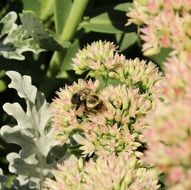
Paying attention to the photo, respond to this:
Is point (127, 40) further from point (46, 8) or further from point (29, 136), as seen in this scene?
point (29, 136)

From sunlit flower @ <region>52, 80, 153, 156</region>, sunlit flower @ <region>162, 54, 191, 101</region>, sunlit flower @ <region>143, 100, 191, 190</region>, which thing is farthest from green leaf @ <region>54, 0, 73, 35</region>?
sunlit flower @ <region>143, 100, 191, 190</region>

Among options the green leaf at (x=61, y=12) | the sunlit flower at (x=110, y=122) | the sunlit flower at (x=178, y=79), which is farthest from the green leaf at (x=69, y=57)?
the sunlit flower at (x=178, y=79)

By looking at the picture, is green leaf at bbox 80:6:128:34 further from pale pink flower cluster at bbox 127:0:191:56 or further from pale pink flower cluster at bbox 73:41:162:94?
pale pink flower cluster at bbox 127:0:191:56

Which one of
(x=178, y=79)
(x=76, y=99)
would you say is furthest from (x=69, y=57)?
(x=178, y=79)

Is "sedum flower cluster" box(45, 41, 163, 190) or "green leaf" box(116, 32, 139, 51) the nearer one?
"sedum flower cluster" box(45, 41, 163, 190)

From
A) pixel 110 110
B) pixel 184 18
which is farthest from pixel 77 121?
pixel 184 18
